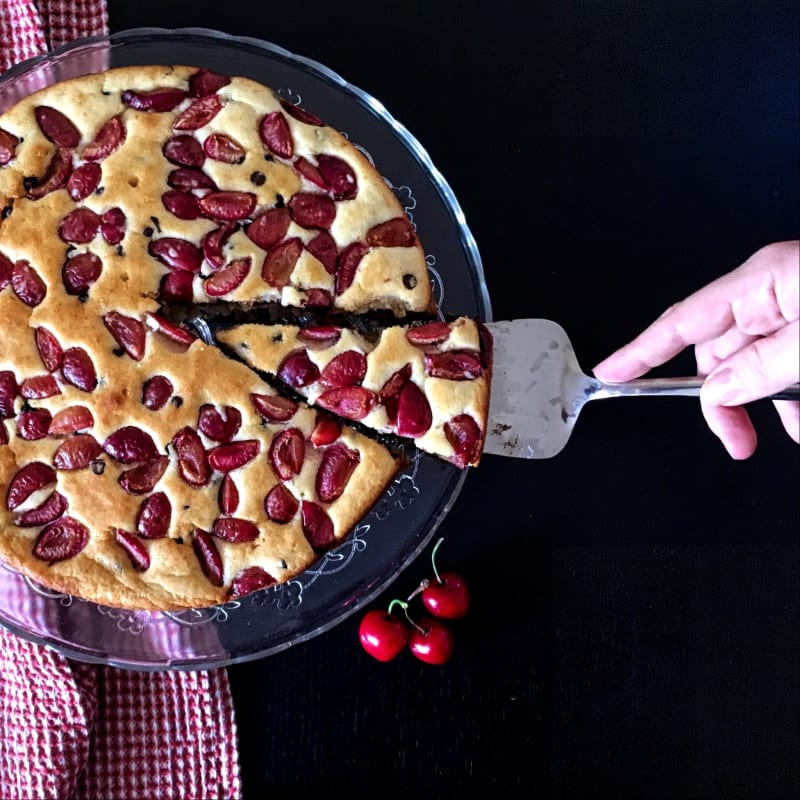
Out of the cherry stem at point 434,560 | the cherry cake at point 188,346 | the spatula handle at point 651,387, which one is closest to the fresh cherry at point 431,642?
the cherry stem at point 434,560

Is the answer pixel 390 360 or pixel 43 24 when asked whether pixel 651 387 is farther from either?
pixel 43 24

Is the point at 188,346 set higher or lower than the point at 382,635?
higher

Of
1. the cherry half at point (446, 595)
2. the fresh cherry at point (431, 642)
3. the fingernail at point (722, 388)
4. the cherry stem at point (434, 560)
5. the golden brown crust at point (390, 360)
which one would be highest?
Answer: the golden brown crust at point (390, 360)

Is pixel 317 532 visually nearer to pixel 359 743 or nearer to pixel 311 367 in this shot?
pixel 311 367

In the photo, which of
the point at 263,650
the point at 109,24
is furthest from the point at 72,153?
the point at 263,650

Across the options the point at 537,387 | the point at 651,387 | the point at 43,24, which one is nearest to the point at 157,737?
the point at 537,387

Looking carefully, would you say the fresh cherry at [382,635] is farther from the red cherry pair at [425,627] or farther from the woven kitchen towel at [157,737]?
the woven kitchen towel at [157,737]

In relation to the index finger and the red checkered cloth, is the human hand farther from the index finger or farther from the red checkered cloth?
the red checkered cloth
